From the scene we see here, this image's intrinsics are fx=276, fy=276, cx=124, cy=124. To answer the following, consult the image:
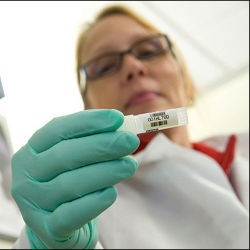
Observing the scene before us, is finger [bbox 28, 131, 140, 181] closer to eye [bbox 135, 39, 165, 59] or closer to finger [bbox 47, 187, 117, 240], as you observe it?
finger [bbox 47, 187, 117, 240]

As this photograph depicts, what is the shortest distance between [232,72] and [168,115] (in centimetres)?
218

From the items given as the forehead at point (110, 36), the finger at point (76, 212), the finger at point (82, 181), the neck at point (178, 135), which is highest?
the forehead at point (110, 36)

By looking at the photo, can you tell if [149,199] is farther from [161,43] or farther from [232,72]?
[232,72]

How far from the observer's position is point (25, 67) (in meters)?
0.57

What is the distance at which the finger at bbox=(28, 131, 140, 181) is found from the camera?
1.57 ft

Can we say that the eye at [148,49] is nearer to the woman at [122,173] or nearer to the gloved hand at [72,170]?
the woman at [122,173]

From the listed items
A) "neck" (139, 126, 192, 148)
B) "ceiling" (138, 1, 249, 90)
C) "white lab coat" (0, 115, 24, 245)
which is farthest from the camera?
"ceiling" (138, 1, 249, 90)

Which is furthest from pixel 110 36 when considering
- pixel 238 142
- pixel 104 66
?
pixel 238 142

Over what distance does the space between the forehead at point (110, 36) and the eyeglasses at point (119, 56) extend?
29mm

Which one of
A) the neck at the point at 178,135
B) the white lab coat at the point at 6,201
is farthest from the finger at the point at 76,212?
the neck at the point at 178,135

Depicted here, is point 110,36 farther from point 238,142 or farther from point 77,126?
point 238,142

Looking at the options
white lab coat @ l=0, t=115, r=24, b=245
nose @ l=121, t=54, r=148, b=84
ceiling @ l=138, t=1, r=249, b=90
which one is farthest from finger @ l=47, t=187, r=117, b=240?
ceiling @ l=138, t=1, r=249, b=90

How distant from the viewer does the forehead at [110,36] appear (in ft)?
2.91

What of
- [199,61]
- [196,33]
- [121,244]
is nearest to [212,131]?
[199,61]
